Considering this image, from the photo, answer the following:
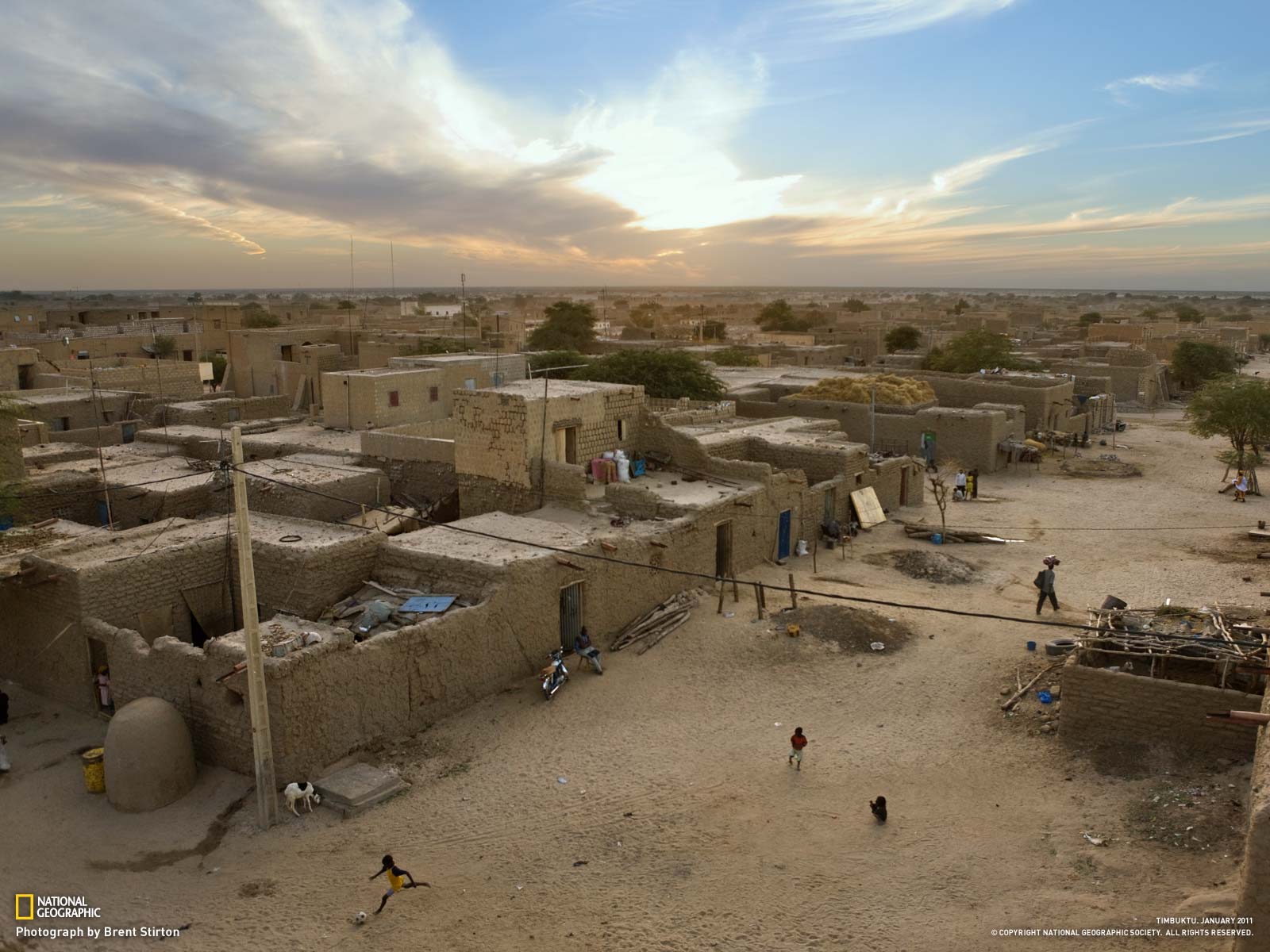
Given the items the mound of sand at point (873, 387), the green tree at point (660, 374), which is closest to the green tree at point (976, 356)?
the mound of sand at point (873, 387)

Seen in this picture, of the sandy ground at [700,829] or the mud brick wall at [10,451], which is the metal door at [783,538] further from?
the mud brick wall at [10,451]

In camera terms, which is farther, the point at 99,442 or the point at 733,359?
the point at 733,359

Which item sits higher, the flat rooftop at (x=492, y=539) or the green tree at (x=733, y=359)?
the green tree at (x=733, y=359)

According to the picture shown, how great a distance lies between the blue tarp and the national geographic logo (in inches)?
202

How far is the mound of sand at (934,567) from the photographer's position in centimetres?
1839

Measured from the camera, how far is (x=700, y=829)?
391 inches

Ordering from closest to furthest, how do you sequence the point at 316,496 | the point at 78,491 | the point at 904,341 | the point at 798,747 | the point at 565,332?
1. the point at 798,747
2. the point at 316,496
3. the point at 78,491
4. the point at 565,332
5. the point at 904,341

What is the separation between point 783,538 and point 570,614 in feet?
21.6

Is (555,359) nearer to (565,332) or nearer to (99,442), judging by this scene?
(565,332)

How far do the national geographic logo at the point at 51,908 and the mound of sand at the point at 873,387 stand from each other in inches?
1109

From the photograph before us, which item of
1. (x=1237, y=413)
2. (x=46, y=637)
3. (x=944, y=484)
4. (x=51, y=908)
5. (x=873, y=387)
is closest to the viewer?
(x=51, y=908)

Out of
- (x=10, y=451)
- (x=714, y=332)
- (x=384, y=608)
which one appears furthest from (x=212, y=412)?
(x=714, y=332)

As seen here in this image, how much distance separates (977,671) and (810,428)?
506 inches

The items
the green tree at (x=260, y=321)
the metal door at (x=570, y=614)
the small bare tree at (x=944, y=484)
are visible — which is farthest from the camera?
the green tree at (x=260, y=321)
